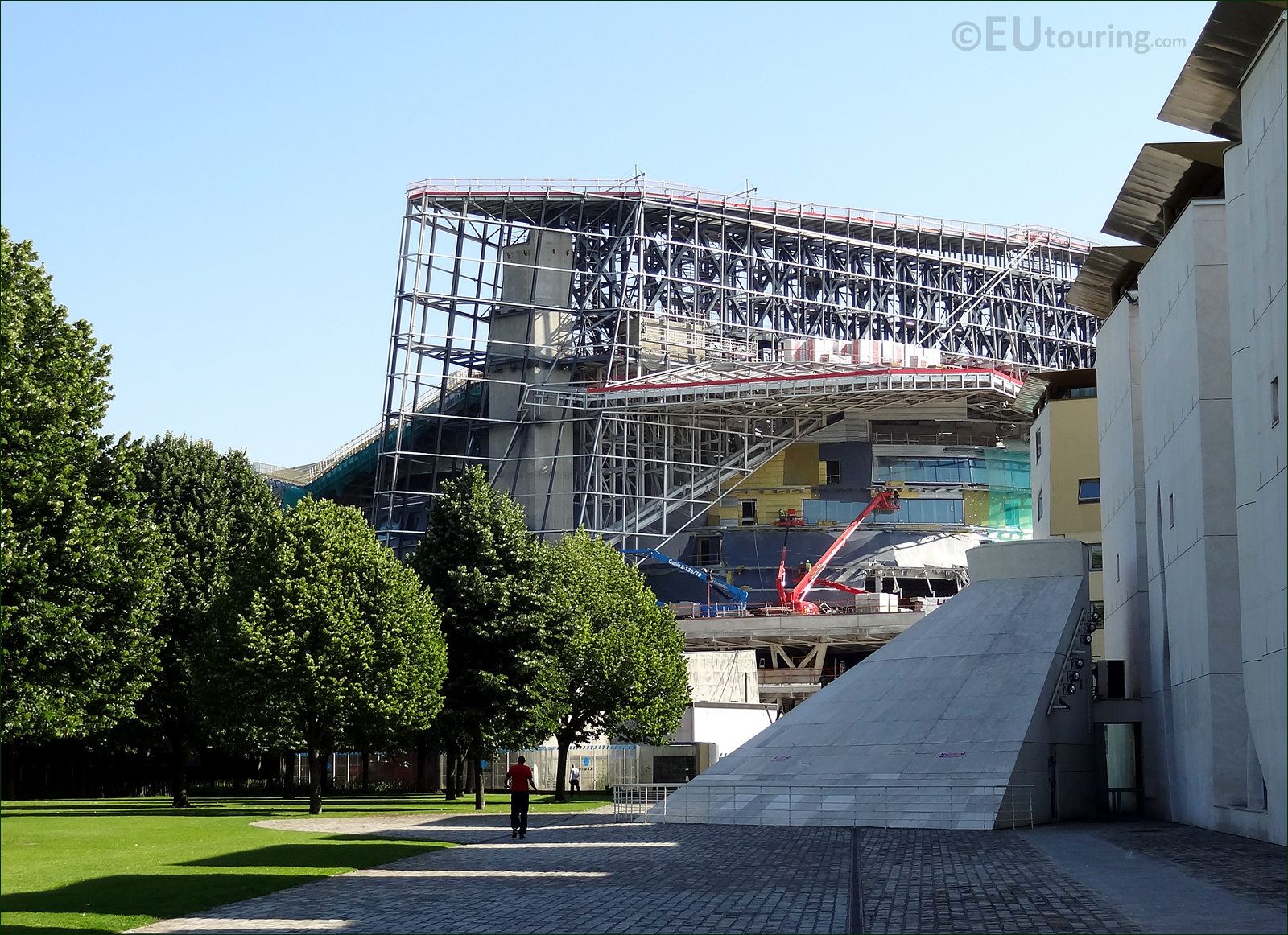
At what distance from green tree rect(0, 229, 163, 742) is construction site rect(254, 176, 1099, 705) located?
199 feet

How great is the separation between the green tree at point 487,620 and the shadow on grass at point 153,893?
83.8 ft

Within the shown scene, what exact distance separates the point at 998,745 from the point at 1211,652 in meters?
6.01

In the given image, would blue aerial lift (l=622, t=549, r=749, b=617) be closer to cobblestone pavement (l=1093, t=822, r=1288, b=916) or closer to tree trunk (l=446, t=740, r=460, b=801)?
tree trunk (l=446, t=740, r=460, b=801)

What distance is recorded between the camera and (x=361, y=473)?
11169 cm

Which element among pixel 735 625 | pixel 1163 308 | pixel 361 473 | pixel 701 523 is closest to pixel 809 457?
pixel 701 523

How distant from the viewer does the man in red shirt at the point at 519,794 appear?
30.9 metres

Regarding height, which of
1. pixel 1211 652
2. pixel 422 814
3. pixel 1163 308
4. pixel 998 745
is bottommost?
pixel 422 814

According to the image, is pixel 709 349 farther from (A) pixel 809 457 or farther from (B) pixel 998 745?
(B) pixel 998 745

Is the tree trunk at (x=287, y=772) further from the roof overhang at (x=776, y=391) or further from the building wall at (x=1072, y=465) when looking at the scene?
the building wall at (x=1072, y=465)

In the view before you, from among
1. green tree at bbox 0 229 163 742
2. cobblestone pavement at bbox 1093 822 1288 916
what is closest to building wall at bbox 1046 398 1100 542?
cobblestone pavement at bbox 1093 822 1288 916

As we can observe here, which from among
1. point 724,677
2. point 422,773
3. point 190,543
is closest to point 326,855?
point 190,543

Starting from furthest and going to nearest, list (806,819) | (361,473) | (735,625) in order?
(361,473) < (735,625) < (806,819)

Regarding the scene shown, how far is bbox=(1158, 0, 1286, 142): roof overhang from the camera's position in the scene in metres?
26.8

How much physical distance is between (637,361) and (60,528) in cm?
7190
